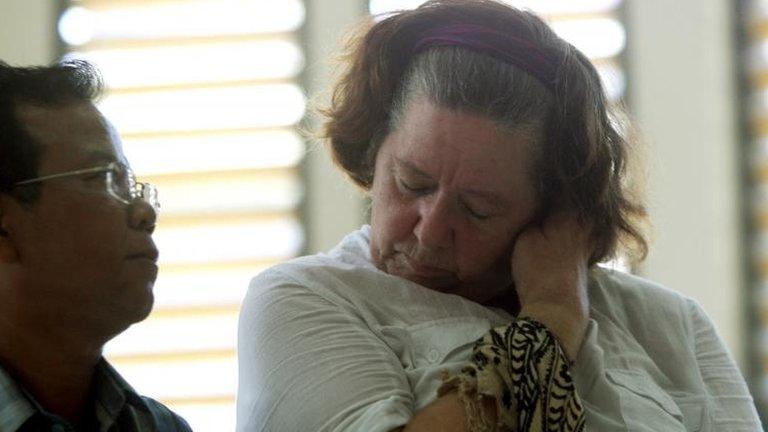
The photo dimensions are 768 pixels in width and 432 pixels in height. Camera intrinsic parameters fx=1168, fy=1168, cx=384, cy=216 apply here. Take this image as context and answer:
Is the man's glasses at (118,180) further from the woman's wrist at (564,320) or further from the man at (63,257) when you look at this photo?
the woman's wrist at (564,320)

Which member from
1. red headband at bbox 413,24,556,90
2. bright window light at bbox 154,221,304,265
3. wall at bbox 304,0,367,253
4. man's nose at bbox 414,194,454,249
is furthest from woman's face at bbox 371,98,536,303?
bright window light at bbox 154,221,304,265

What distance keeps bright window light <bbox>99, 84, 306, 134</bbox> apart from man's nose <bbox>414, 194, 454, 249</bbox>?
1594 mm

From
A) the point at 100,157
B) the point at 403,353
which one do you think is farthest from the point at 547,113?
the point at 100,157

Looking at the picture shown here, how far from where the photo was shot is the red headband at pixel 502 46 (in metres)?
1.79

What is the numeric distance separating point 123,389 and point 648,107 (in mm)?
1950

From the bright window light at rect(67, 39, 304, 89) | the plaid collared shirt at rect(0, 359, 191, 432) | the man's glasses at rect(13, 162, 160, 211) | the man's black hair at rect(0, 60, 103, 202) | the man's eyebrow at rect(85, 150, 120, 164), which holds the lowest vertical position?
the plaid collared shirt at rect(0, 359, 191, 432)

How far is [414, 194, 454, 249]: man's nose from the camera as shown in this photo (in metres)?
1.73

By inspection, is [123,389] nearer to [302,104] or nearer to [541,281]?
[541,281]

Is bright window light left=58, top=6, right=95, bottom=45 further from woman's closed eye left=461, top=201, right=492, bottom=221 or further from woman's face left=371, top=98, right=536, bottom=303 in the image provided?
woman's closed eye left=461, top=201, right=492, bottom=221

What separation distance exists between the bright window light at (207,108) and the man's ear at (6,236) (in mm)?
1710

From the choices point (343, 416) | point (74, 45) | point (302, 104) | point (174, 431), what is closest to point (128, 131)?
point (74, 45)

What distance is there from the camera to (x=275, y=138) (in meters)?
3.29

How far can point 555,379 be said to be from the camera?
153 centimetres


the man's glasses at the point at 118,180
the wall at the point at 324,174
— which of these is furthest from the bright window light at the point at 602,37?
the man's glasses at the point at 118,180
